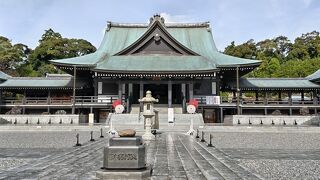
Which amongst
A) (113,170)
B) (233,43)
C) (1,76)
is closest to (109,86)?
(1,76)

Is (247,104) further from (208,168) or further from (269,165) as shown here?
(208,168)

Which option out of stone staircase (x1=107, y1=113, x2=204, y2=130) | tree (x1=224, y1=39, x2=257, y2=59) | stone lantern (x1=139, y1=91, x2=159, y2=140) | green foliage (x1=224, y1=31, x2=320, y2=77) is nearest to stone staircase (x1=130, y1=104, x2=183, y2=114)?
stone staircase (x1=107, y1=113, x2=204, y2=130)

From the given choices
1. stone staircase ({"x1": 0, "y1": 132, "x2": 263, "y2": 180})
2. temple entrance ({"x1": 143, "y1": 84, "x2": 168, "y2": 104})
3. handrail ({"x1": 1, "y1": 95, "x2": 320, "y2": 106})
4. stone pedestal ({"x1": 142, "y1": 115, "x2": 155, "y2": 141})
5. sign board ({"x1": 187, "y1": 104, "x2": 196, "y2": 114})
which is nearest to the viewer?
stone staircase ({"x1": 0, "y1": 132, "x2": 263, "y2": 180})

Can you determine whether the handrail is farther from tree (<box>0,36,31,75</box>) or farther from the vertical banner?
tree (<box>0,36,31,75</box>)

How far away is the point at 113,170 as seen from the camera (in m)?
6.53

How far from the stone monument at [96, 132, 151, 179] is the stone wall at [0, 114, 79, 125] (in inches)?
1098

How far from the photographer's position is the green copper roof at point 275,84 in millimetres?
37781

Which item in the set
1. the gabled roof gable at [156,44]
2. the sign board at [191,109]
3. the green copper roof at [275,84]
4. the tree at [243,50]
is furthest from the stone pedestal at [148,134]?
the tree at [243,50]

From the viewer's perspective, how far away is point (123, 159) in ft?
21.2

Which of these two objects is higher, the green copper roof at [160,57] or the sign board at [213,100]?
the green copper roof at [160,57]

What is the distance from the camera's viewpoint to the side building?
117 ft

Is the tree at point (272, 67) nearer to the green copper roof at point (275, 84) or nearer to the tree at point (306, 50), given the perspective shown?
the tree at point (306, 50)

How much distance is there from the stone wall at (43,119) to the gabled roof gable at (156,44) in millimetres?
9704

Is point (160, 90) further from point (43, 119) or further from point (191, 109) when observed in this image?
point (43, 119)
